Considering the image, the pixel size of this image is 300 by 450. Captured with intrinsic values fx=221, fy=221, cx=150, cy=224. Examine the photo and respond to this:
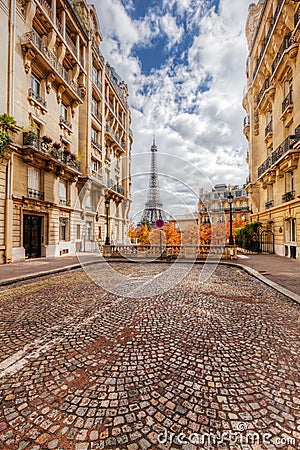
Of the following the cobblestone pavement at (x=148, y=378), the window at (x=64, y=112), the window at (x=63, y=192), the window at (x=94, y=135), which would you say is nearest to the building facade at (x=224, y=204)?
the window at (x=94, y=135)

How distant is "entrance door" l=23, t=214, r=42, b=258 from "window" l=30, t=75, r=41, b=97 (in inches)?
363

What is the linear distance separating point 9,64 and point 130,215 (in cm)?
2679

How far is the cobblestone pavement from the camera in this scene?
6.04 ft

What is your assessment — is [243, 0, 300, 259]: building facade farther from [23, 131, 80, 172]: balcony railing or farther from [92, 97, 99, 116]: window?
[92, 97, 99, 116]: window

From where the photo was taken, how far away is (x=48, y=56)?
54.9 ft

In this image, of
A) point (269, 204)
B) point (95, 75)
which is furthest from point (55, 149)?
point (269, 204)

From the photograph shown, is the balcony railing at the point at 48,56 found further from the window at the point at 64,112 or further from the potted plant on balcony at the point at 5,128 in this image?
the potted plant on balcony at the point at 5,128

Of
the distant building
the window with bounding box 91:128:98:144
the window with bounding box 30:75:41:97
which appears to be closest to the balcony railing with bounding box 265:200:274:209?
the distant building

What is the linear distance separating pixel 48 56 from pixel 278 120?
62.6 feet

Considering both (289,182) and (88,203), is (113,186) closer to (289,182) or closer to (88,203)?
(88,203)

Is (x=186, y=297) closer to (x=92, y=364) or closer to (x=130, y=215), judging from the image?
(x=92, y=364)

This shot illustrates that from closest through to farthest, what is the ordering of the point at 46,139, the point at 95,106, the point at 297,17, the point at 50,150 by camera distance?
1. the point at 297,17
2. the point at 46,139
3. the point at 50,150
4. the point at 95,106

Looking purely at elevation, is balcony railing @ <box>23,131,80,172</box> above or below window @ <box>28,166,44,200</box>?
above

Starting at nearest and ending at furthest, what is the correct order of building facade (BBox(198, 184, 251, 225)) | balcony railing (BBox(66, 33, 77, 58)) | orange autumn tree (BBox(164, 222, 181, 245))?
1. balcony railing (BBox(66, 33, 77, 58))
2. orange autumn tree (BBox(164, 222, 181, 245))
3. building facade (BBox(198, 184, 251, 225))
